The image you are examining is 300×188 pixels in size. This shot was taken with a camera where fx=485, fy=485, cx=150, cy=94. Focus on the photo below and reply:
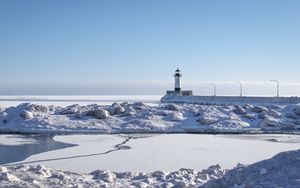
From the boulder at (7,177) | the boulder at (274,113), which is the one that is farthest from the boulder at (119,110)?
the boulder at (7,177)

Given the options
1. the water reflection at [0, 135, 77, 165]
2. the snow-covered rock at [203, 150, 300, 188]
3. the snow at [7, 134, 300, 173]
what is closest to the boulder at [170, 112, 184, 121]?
the snow at [7, 134, 300, 173]

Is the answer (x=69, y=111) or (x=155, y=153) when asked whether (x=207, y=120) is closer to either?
(x=69, y=111)

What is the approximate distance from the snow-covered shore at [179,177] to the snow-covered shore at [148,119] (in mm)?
14118

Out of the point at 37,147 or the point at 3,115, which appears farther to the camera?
the point at 3,115

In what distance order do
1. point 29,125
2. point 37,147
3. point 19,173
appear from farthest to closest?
1. point 29,125
2. point 37,147
3. point 19,173

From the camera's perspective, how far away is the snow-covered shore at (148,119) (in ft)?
85.0

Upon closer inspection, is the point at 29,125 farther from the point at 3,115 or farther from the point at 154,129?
the point at 154,129

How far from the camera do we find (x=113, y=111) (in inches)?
1145

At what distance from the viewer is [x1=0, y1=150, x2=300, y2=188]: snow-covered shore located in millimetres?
8920

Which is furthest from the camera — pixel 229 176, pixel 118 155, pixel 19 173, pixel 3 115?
pixel 3 115

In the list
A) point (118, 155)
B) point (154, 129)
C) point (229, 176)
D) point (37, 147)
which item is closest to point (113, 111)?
point (154, 129)

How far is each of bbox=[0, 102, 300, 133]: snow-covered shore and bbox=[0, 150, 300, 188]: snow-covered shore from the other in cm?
1412

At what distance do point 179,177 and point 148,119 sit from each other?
16.7 m

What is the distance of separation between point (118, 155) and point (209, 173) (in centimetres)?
482
